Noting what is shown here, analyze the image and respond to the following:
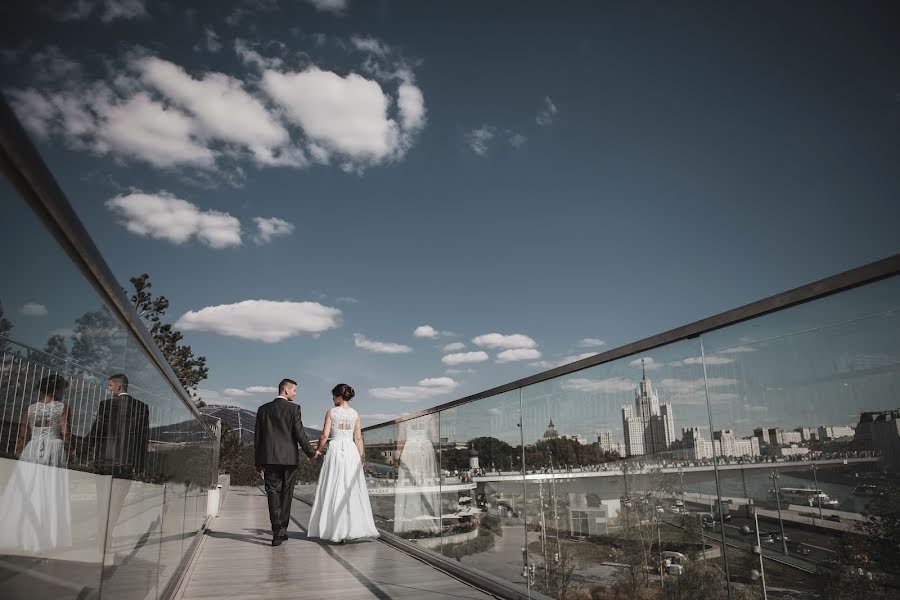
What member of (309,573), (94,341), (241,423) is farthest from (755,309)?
(241,423)

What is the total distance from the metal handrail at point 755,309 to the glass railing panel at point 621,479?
0.04m

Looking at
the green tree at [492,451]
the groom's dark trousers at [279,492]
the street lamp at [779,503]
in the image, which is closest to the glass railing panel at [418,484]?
the green tree at [492,451]

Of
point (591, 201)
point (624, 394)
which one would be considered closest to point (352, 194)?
point (591, 201)

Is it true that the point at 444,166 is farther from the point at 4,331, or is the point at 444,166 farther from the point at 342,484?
the point at 4,331

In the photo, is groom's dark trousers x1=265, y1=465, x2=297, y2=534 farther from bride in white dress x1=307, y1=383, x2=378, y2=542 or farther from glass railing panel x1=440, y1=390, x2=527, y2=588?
glass railing panel x1=440, y1=390, x2=527, y2=588

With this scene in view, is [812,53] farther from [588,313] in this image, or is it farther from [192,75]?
[192,75]

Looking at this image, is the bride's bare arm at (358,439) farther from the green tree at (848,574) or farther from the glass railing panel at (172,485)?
the green tree at (848,574)

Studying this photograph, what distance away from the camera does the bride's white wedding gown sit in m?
6.68

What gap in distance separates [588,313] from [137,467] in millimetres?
105354

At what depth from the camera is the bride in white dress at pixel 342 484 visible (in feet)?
22.0

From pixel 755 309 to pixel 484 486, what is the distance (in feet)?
9.56

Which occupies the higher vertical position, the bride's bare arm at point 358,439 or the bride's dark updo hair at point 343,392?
the bride's dark updo hair at point 343,392

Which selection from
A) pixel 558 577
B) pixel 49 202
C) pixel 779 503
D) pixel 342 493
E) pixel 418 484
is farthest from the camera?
pixel 342 493

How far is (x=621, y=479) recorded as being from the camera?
2904mm
